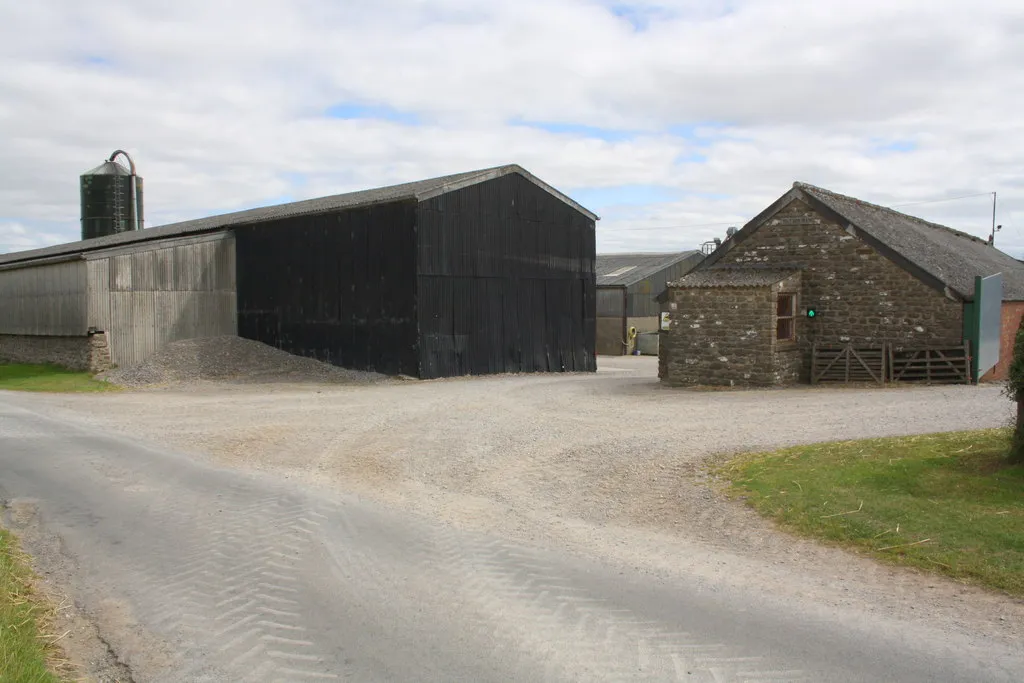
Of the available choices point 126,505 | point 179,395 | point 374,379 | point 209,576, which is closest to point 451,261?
point 374,379

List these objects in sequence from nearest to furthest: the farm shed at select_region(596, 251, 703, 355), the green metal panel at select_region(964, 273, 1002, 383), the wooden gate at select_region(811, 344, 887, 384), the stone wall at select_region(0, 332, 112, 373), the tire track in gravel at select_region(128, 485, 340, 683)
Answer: the tire track in gravel at select_region(128, 485, 340, 683) < the green metal panel at select_region(964, 273, 1002, 383) < the wooden gate at select_region(811, 344, 887, 384) < the stone wall at select_region(0, 332, 112, 373) < the farm shed at select_region(596, 251, 703, 355)

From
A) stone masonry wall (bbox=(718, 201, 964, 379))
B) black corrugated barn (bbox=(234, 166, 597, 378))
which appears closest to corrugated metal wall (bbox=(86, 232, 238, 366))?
black corrugated barn (bbox=(234, 166, 597, 378))

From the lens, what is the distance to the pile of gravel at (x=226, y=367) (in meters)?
25.2

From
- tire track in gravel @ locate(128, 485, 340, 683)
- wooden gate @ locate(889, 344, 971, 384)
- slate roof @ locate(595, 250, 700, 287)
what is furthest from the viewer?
slate roof @ locate(595, 250, 700, 287)

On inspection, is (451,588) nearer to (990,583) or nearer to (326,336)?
(990,583)

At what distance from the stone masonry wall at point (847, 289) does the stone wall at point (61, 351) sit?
19.2m

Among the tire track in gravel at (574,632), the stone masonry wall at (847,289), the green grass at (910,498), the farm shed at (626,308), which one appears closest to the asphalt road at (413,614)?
the tire track in gravel at (574,632)

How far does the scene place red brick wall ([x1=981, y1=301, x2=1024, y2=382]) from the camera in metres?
21.6

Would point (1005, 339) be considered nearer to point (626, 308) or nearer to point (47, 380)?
point (626, 308)

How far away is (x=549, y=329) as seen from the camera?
2922cm

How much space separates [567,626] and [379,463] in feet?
20.6

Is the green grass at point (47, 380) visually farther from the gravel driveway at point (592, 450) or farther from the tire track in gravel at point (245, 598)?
the tire track in gravel at point (245, 598)

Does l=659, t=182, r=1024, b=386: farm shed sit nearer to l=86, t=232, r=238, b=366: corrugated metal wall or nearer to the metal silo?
l=86, t=232, r=238, b=366: corrugated metal wall

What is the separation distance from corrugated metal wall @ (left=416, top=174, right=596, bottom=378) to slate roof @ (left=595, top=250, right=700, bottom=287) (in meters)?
16.2
